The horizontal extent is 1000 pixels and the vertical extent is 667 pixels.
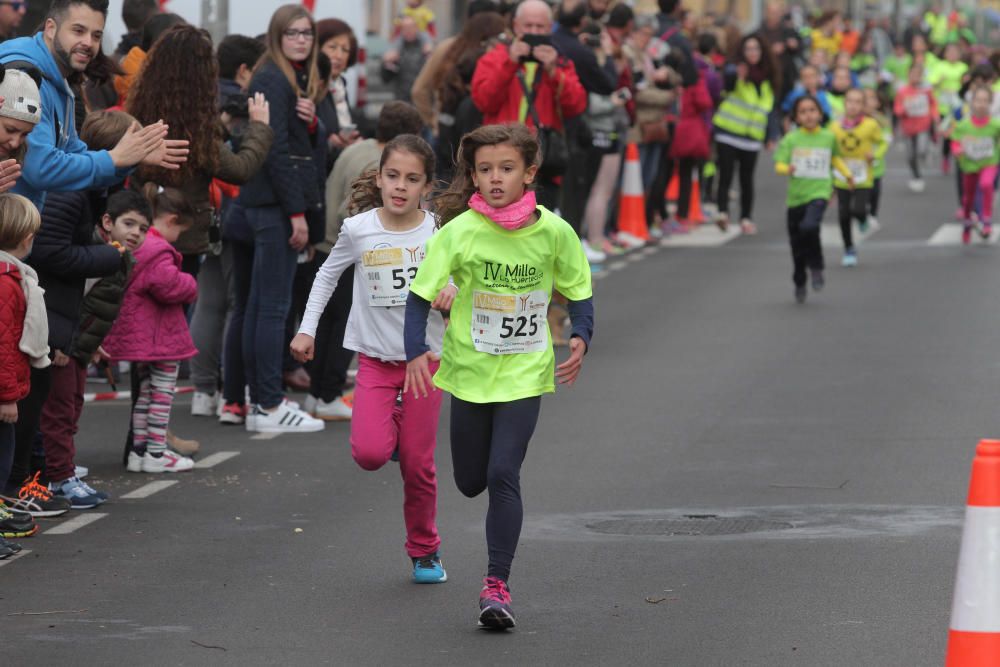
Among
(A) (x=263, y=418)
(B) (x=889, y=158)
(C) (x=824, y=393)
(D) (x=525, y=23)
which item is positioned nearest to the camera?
(A) (x=263, y=418)

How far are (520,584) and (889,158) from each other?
3291 cm

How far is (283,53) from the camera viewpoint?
438 inches

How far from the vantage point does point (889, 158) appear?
39.5 metres

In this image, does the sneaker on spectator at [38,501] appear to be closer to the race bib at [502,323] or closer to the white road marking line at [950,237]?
the race bib at [502,323]

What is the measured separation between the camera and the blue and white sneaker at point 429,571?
765 centimetres

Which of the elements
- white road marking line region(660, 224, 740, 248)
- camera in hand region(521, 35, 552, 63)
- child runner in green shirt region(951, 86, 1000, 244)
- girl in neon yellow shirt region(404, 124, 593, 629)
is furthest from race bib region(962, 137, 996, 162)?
girl in neon yellow shirt region(404, 124, 593, 629)

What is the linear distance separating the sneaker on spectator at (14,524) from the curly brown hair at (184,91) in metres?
2.34

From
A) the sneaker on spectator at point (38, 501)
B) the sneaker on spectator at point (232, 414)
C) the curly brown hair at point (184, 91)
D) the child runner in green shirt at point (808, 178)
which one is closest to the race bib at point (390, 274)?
the sneaker on spectator at point (38, 501)

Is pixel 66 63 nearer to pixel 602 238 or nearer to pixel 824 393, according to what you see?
pixel 824 393

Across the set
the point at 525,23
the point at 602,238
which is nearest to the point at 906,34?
the point at 602,238

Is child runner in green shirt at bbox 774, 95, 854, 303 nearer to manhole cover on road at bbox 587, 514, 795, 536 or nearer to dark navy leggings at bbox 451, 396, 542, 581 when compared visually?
manhole cover on road at bbox 587, 514, 795, 536

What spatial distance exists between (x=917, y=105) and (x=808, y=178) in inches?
611

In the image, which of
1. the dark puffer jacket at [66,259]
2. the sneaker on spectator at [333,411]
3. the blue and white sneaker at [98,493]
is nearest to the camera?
the dark puffer jacket at [66,259]

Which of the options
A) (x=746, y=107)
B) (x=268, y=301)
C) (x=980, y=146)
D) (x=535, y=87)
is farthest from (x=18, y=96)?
(x=980, y=146)
